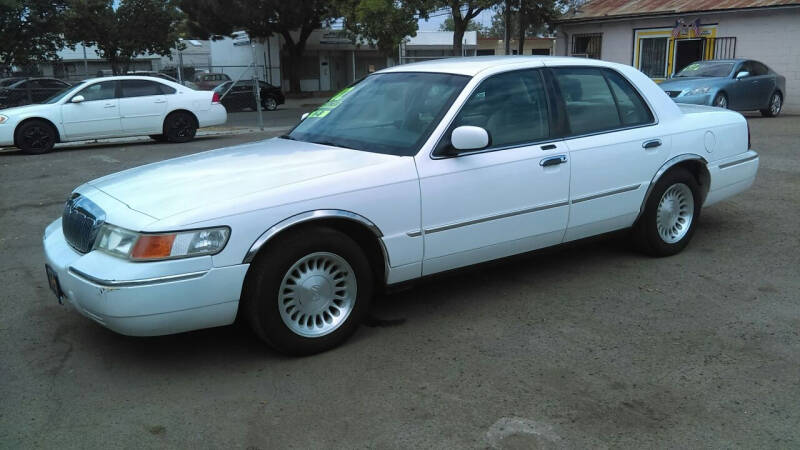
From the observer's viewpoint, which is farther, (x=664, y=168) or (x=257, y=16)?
(x=257, y=16)

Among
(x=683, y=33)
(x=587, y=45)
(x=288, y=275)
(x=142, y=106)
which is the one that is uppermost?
(x=683, y=33)

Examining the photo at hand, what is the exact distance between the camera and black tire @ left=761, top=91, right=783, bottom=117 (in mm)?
17844

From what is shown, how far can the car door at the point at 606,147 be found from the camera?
15.6ft

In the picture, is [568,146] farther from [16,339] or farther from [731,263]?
[16,339]

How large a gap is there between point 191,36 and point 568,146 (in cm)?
3710

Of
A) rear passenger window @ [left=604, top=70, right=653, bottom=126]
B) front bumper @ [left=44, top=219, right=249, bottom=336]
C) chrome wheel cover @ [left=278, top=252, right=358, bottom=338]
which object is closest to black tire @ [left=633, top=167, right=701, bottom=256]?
rear passenger window @ [left=604, top=70, right=653, bottom=126]

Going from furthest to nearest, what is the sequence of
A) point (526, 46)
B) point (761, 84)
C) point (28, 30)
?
point (526, 46), point (28, 30), point (761, 84)

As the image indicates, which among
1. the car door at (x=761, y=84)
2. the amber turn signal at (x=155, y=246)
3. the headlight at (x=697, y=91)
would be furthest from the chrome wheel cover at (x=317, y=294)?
the car door at (x=761, y=84)

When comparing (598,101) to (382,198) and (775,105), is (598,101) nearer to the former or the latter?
(382,198)

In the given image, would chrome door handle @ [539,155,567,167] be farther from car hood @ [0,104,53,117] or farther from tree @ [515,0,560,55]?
tree @ [515,0,560,55]

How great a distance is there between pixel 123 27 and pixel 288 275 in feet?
104

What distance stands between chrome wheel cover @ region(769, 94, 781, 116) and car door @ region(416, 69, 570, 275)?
15937 mm

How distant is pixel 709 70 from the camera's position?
16578mm

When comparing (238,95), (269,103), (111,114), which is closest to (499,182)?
(111,114)
